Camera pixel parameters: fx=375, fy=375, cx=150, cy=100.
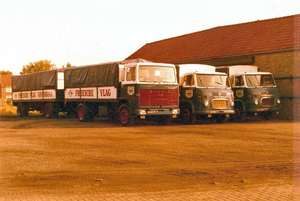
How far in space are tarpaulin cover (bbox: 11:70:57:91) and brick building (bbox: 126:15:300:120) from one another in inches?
428

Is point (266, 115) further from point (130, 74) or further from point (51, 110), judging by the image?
point (51, 110)

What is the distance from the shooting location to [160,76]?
1711cm

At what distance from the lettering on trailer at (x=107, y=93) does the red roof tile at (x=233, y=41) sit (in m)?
10.9

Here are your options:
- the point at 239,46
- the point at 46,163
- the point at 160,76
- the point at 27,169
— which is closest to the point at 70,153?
the point at 46,163

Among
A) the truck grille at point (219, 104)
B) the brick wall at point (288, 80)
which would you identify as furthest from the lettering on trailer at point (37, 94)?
the brick wall at point (288, 80)

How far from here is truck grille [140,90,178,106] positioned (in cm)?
1662

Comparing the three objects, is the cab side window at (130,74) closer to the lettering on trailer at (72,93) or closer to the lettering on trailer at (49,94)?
the lettering on trailer at (72,93)

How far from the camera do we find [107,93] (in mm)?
18516

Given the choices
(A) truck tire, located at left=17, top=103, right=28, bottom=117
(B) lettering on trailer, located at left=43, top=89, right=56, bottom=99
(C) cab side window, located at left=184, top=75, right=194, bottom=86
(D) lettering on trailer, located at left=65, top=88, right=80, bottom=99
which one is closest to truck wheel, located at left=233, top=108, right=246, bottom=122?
(C) cab side window, located at left=184, top=75, right=194, bottom=86

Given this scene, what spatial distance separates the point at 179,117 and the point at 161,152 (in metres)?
9.64

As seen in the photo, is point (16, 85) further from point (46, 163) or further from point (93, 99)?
point (46, 163)

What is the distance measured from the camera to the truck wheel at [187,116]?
18219 mm

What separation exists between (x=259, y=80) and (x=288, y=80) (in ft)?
11.0

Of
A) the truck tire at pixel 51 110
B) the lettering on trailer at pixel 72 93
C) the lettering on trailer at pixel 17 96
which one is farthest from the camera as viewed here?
the lettering on trailer at pixel 17 96
